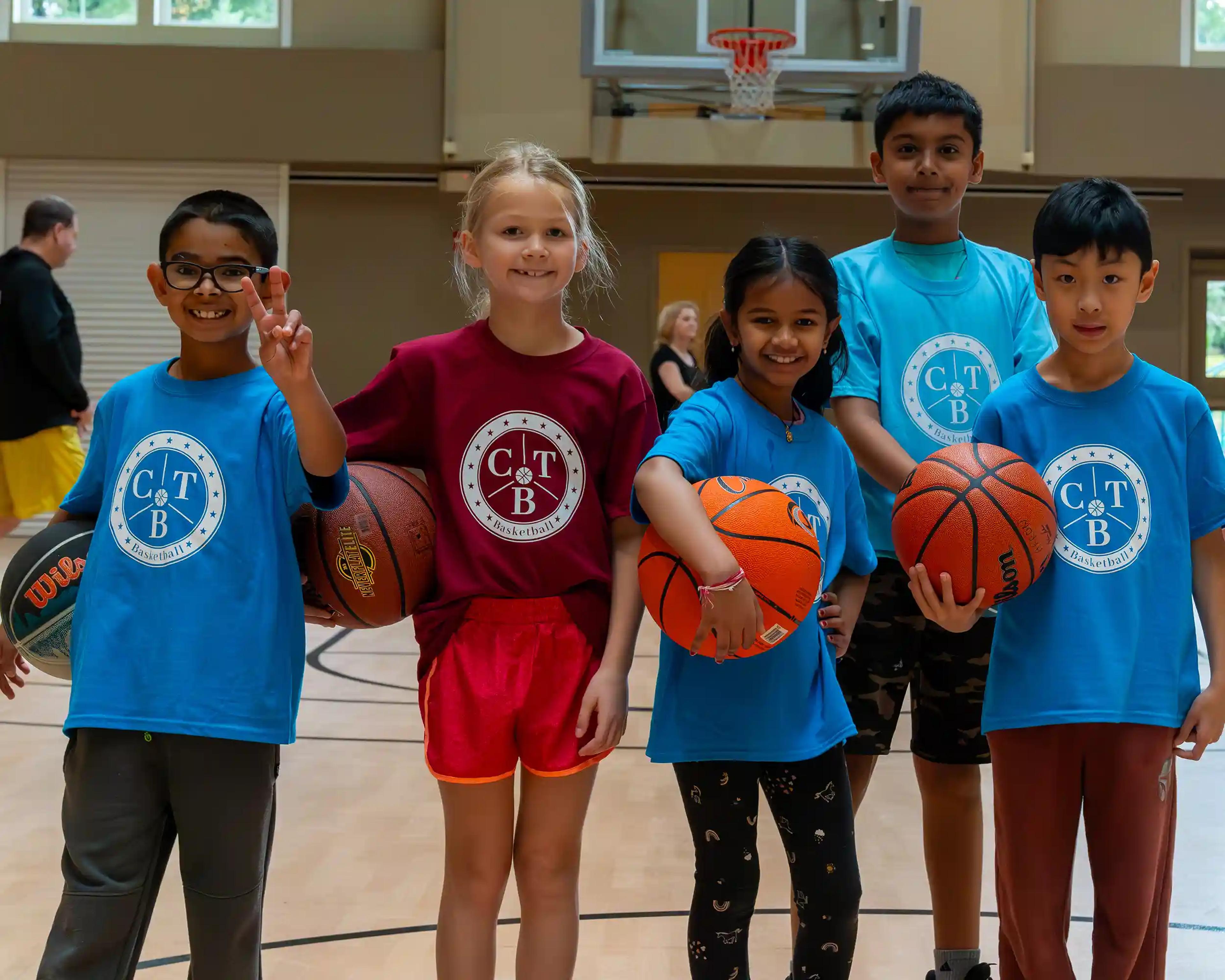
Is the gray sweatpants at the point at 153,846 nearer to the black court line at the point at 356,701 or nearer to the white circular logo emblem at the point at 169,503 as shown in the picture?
the white circular logo emblem at the point at 169,503

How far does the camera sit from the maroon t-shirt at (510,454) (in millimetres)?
2006

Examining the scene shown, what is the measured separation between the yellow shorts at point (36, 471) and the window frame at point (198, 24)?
20.1ft

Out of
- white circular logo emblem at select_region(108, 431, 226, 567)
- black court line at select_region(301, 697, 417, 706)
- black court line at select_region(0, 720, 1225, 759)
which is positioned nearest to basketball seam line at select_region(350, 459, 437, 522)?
white circular logo emblem at select_region(108, 431, 226, 567)

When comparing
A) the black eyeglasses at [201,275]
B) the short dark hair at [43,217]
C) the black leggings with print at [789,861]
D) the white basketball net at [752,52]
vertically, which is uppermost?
the white basketball net at [752,52]

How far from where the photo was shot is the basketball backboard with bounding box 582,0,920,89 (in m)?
9.29

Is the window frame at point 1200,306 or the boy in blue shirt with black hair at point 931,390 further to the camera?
the window frame at point 1200,306

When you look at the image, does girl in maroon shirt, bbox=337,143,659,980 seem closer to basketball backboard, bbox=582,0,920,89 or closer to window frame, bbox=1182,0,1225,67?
basketball backboard, bbox=582,0,920,89

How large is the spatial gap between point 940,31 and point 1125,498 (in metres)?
9.02

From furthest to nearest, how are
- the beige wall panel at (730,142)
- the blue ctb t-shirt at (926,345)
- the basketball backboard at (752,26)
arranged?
1. the beige wall panel at (730,142)
2. the basketball backboard at (752,26)
3. the blue ctb t-shirt at (926,345)

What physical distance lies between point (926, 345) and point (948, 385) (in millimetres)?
82

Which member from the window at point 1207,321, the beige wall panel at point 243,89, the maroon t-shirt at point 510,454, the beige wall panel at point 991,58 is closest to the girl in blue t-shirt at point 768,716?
the maroon t-shirt at point 510,454

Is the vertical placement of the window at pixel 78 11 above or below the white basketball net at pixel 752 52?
above

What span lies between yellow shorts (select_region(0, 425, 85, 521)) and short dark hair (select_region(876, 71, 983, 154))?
4427 mm

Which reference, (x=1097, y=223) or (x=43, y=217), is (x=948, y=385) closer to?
(x=1097, y=223)
